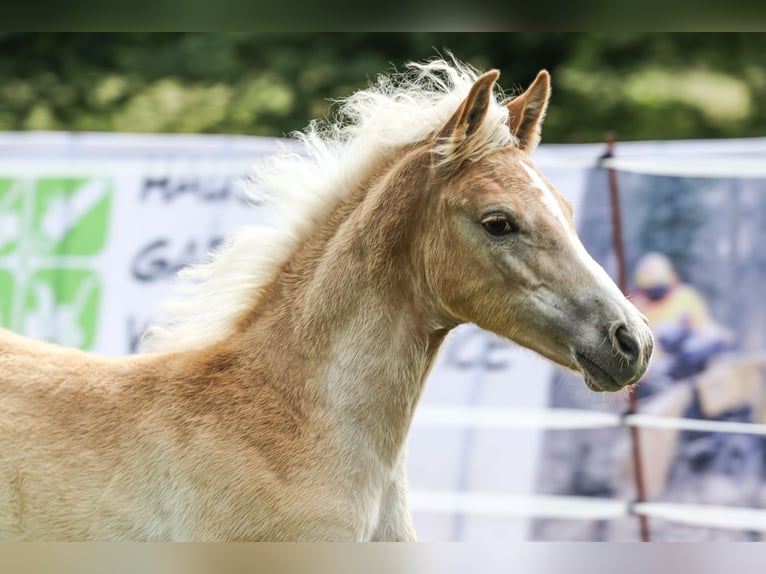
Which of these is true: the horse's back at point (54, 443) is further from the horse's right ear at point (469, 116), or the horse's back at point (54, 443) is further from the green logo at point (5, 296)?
the green logo at point (5, 296)

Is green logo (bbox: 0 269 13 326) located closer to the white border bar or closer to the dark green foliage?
the white border bar

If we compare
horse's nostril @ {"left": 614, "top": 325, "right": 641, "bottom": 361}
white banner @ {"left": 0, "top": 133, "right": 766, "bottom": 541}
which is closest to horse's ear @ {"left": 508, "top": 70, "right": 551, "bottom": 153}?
horse's nostril @ {"left": 614, "top": 325, "right": 641, "bottom": 361}

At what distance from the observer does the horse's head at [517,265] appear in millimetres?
1781

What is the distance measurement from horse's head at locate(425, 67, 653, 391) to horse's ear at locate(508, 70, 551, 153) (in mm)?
108

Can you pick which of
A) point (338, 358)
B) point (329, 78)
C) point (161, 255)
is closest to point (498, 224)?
point (338, 358)

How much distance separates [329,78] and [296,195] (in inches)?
195

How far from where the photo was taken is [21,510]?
1.90 m

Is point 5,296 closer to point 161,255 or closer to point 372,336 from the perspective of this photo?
point 161,255

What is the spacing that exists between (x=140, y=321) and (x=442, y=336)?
82.9 inches

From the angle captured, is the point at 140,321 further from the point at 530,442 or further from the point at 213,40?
the point at 213,40

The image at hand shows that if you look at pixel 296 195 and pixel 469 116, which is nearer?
pixel 469 116

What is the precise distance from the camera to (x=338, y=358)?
1966 millimetres
